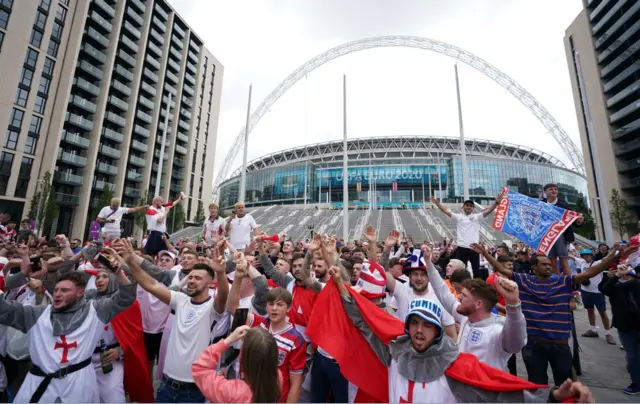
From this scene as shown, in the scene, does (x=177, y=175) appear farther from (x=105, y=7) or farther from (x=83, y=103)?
(x=105, y=7)

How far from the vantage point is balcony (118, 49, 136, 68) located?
50.3 m

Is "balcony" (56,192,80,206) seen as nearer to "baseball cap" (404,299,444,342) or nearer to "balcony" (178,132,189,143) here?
"balcony" (178,132,189,143)

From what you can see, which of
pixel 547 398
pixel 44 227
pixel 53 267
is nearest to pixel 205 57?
pixel 44 227

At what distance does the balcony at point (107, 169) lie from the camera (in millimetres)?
47250

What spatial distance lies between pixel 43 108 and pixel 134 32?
21.2 m

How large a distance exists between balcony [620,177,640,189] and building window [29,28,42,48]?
85.8m

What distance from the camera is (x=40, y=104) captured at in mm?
40188

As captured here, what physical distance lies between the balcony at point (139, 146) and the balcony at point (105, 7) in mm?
20520

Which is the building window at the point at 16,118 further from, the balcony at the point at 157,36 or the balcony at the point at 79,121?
the balcony at the point at 157,36

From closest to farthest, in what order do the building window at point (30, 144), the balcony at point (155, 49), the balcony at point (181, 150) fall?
the building window at point (30, 144)
the balcony at point (155, 49)
the balcony at point (181, 150)

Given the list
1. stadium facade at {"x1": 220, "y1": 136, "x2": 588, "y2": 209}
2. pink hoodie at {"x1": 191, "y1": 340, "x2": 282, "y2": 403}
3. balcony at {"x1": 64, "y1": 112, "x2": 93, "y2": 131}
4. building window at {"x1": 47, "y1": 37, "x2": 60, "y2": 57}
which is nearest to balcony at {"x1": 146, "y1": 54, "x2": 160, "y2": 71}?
building window at {"x1": 47, "y1": 37, "x2": 60, "y2": 57}

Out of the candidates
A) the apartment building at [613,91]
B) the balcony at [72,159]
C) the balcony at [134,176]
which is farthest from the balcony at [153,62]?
the apartment building at [613,91]

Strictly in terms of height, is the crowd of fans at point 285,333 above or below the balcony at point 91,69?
below

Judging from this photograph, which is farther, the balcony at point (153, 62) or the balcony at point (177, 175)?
the balcony at point (177, 175)
